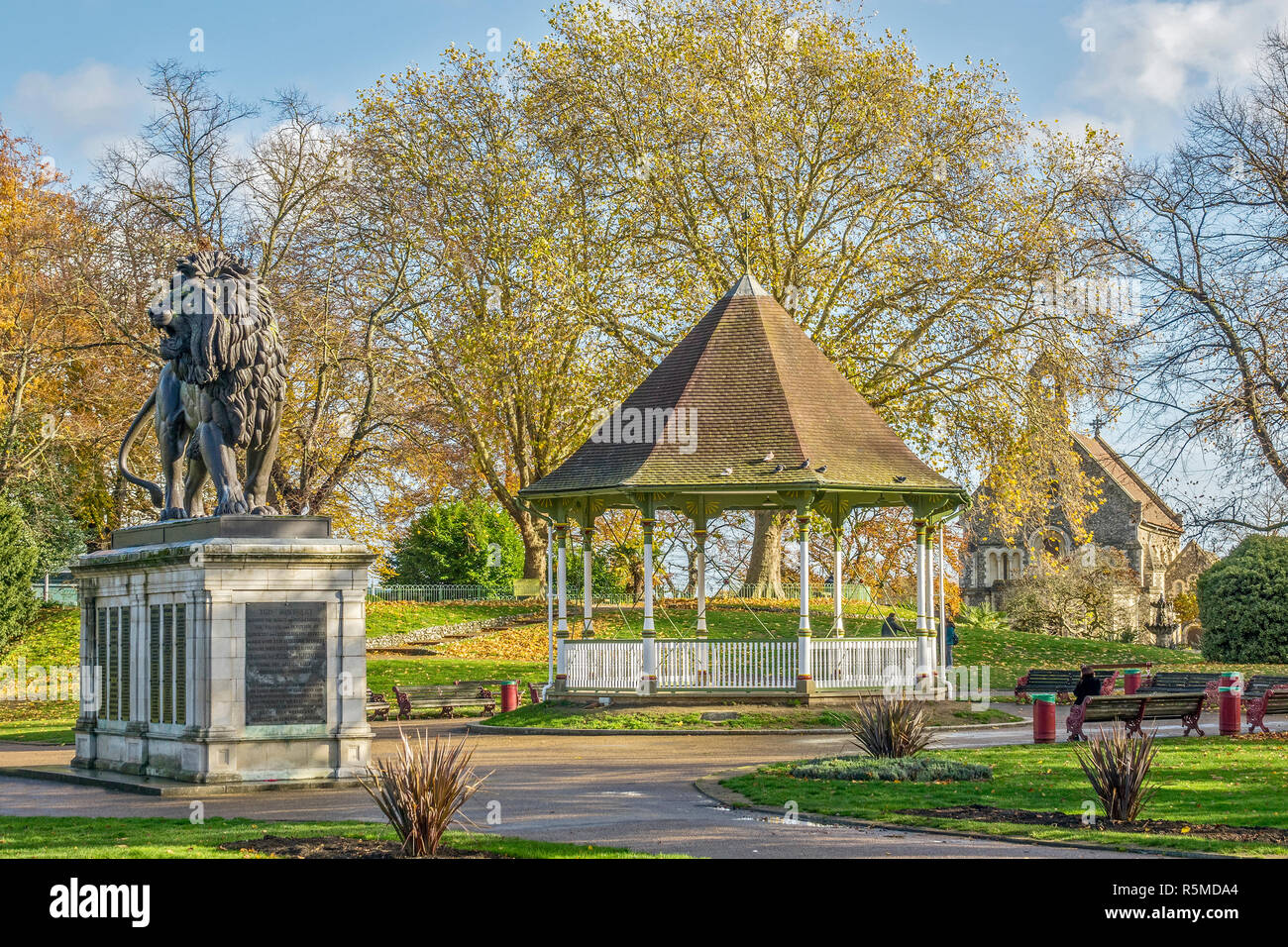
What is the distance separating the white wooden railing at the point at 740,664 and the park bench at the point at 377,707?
11.4 feet

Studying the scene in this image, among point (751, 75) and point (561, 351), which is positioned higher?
point (751, 75)

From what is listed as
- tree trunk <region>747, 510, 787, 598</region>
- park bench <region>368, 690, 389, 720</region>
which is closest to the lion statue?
park bench <region>368, 690, 389, 720</region>

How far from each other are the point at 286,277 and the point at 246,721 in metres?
23.8

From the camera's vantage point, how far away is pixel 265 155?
3694cm

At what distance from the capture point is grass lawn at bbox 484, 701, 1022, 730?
81.0ft

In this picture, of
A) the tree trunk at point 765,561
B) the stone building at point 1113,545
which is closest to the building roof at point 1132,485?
the stone building at point 1113,545

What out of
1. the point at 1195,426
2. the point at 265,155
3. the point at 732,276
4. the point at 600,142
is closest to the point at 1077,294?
the point at 1195,426

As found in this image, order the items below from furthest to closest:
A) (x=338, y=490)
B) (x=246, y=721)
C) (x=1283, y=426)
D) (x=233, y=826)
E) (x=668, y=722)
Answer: (x=338, y=490) < (x=1283, y=426) < (x=668, y=722) < (x=246, y=721) < (x=233, y=826)

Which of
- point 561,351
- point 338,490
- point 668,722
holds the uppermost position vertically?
point 561,351

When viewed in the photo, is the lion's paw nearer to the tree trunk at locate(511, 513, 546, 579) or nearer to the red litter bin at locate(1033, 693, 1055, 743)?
the red litter bin at locate(1033, 693, 1055, 743)

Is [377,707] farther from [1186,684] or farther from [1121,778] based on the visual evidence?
[1121,778]

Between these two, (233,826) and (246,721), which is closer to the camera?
(233,826)

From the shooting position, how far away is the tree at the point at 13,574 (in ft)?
117
